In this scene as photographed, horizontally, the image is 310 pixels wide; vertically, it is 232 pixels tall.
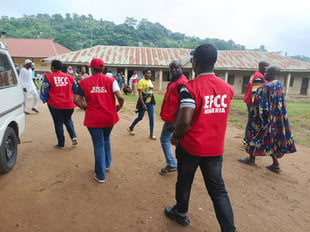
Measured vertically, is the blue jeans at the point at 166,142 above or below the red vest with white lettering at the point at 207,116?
below

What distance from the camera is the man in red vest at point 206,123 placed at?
1.87 meters

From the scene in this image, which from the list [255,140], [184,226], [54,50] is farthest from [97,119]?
[54,50]

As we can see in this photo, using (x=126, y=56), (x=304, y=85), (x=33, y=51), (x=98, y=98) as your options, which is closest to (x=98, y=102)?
(x=98, y=98)

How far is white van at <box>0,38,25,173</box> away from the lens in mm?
3020

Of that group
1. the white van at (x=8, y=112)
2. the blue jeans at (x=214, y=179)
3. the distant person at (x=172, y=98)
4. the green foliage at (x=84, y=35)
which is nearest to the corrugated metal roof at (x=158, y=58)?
the white van at (x=8, y=112)

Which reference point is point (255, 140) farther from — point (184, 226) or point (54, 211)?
point (54, 211)

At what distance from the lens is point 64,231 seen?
2193mm

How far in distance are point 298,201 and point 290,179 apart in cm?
69

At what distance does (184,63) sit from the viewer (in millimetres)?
17688

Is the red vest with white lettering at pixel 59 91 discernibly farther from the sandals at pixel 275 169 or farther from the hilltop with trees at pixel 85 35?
the hilltop with trees at pixel 85 35

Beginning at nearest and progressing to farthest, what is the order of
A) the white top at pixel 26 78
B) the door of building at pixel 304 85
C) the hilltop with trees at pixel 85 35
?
the white top at pixel 26 78, the door of building at pixel 304 85, the hilltop with trees at pixel 85 35

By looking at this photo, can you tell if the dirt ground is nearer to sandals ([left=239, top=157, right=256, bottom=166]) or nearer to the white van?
sandals ([left=239, top=157, right=256, bottom=166])

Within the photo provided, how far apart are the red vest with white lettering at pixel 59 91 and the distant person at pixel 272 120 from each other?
339 cm

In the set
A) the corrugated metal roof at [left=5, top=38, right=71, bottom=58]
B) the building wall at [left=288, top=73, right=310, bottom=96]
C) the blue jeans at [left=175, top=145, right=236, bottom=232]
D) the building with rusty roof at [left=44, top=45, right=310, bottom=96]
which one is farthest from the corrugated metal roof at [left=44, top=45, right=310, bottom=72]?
the blue jeans at [left=175, top=145, right=236, bottom=232]
